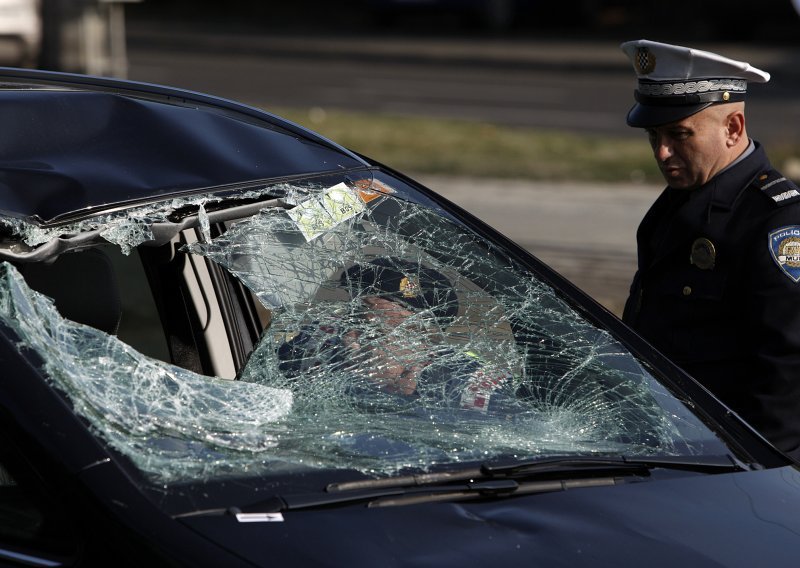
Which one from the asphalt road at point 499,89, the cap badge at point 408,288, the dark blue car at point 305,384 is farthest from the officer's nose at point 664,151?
the asphalt road at point 499,89

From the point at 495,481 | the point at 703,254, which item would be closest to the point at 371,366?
the point at 495,481

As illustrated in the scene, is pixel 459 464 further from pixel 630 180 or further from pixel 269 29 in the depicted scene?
pixel 269 29

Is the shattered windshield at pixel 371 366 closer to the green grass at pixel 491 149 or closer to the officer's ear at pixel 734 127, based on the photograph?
the officer's ear at pixel 734 127

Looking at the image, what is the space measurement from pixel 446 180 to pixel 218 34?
503 inches

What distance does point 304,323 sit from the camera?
2623 millimetres

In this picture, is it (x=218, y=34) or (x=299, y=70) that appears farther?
(x=218, y=34)

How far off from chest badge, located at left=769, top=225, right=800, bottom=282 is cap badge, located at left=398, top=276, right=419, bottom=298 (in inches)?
31.8

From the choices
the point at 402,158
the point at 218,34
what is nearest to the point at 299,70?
the point at 218,34

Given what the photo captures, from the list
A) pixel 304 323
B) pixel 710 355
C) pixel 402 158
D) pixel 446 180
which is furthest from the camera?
pixel 402 158

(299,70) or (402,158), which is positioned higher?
(299,70)

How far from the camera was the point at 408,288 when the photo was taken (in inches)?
107

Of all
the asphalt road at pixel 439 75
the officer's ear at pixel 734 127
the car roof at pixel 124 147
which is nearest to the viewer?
the car roof at pixel 124 147

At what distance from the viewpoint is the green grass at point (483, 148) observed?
1101 cm

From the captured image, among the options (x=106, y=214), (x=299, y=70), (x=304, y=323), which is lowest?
(x=304, y=323)
